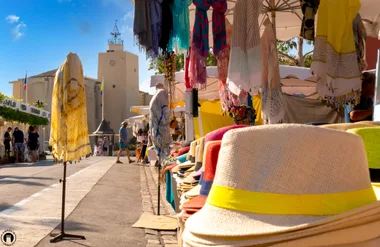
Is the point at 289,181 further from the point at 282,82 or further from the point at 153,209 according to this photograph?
the point at 282,82

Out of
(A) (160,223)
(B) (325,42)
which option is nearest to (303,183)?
(B) (325,42)

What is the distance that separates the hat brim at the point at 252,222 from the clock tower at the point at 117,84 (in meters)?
58.6

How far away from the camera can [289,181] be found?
5.04 ft

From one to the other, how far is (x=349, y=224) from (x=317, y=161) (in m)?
0.22

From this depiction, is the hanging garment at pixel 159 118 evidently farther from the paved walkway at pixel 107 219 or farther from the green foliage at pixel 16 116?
the green foliage at pixel 16 116

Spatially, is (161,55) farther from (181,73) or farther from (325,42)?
(325,42)

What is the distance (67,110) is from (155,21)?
1692mm

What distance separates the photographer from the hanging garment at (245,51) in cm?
477

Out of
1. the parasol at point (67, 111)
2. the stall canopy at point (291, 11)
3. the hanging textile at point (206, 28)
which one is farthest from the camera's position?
the stall canopy at point (291, 11)

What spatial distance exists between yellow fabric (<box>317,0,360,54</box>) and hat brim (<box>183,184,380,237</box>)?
3194 millimetres

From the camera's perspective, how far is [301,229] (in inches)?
56.5

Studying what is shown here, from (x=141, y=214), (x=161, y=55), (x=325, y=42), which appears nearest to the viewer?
(x=325, y=42)

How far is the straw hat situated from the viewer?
1502 millimetres

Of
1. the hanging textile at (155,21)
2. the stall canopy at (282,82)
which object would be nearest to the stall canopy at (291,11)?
the stall canopy at (282,82)
